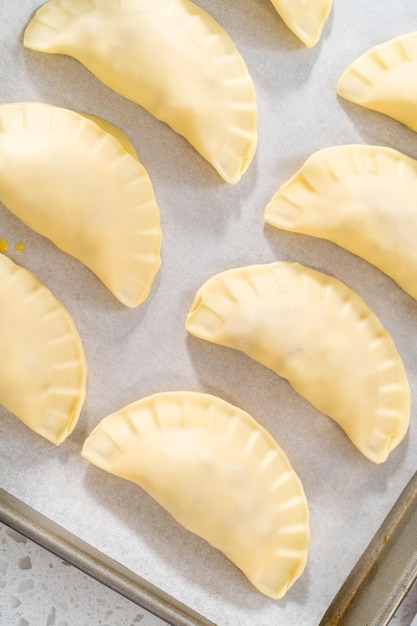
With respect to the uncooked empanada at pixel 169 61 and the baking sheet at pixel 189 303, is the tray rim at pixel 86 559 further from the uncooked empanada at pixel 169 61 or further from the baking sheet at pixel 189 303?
the uncooked empanada at pixel 169 61

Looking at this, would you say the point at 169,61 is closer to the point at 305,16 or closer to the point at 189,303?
the point at 305,16

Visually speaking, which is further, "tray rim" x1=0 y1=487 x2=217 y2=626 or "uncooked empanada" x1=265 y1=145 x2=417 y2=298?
"uncooked empanada" x1=265 y1=145 x2=417 y2=298

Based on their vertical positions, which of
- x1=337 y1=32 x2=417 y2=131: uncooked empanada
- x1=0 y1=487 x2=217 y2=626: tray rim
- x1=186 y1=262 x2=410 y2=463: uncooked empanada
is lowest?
x1=0 y1=487 x2=217 y2=626: tray rim

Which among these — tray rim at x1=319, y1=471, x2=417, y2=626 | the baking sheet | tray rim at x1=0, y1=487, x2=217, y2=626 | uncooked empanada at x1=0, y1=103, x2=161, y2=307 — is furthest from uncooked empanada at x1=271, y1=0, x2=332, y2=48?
tray rim at x1=0, y1=487, x2=217, y2=626

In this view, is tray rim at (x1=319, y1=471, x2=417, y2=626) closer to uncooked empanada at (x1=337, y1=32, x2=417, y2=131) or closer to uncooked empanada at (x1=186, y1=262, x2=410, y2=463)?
uncooked empanada at (x1=186, y1=262, x2=410, y2=463)

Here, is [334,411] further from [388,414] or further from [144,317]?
[144,317]

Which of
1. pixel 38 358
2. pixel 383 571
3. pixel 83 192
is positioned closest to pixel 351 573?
pixel 383 571

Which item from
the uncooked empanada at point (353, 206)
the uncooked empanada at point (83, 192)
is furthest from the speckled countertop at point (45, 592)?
the uncooked empanada at point (353, 206)
